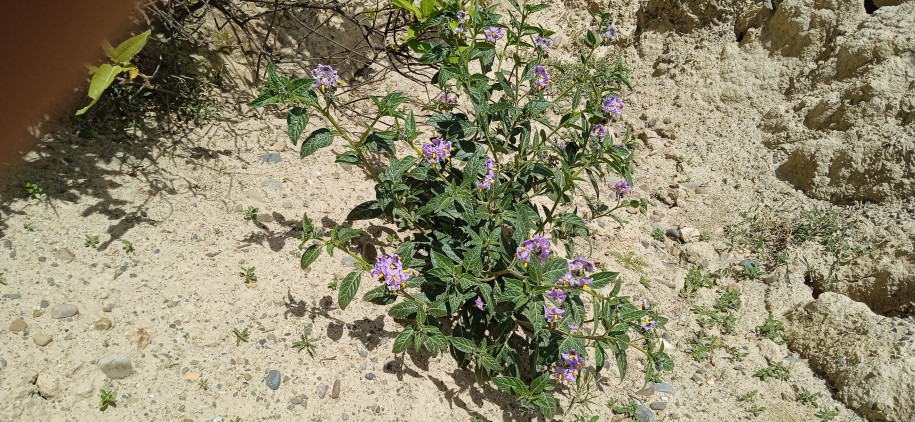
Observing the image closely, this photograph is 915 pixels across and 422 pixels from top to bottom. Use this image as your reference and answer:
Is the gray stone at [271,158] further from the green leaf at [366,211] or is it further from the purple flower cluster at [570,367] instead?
the purple flower cluster at [570,367]

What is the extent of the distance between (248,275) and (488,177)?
109 centimetres

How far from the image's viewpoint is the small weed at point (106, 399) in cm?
206

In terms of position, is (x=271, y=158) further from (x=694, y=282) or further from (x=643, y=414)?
(x=694, y=282)

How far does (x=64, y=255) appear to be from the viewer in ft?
7.82

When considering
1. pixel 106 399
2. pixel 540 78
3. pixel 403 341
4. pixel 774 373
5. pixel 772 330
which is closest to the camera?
pixel 106 399

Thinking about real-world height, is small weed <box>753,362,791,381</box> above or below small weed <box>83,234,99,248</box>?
below

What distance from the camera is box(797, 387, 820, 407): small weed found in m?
2.82

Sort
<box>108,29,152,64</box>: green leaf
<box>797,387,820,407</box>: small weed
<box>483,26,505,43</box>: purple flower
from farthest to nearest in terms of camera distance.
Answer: <box>797,387,820,407</box>: small weed
<box>483,26,505,43</box>: purple flower
<box>108,29,152,64</box>: green leaf

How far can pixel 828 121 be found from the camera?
A: 3.56 m

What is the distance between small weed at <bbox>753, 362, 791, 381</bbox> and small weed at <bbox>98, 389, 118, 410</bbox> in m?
2.74

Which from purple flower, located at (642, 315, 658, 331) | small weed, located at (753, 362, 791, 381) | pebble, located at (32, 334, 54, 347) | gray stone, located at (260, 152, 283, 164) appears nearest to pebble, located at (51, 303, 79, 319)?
pebble, located at (32, 334, 54, 347)

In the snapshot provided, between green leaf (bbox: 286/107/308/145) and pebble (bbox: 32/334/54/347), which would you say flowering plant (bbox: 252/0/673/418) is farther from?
pebble (bbox: 32/334/54/347)

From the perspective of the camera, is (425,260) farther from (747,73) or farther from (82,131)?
(747,73)

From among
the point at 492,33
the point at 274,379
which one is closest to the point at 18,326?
the point at 274,379
